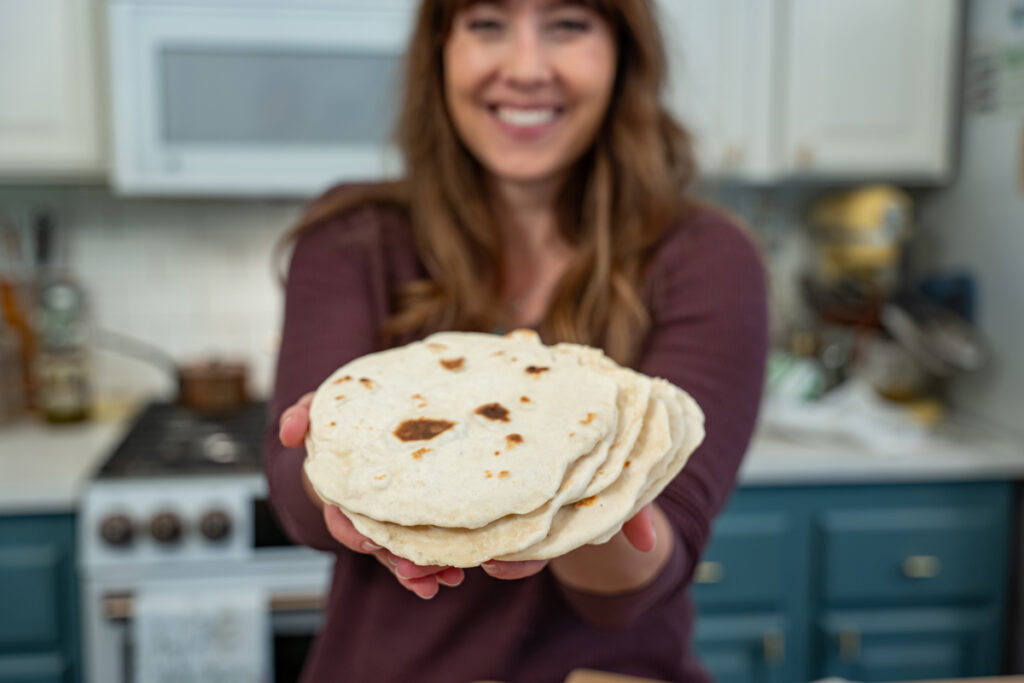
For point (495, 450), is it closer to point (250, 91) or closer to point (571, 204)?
point (571, 204)

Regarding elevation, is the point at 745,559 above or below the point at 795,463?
below

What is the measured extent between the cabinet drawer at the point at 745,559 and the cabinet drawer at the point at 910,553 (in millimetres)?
108

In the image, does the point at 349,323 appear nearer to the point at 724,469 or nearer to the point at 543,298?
the point at 543,298

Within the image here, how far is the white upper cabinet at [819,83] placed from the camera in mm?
2320

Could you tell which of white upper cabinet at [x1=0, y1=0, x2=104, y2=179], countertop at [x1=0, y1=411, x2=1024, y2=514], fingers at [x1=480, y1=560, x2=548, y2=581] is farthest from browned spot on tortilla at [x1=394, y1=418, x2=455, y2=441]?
white upper cabinet at [x1=0, y1=0, x2=104, y2=179]

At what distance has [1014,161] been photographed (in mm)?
2217

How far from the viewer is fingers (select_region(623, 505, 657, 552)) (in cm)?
75

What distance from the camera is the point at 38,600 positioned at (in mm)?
1894

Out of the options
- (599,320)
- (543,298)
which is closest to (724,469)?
(599,320)

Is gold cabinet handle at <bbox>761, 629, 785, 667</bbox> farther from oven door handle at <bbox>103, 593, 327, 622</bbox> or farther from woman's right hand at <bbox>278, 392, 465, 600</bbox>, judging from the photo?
woman's right hand at <bbox>278, 392, 465, 600</bbox>

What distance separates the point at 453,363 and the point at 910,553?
1685mm

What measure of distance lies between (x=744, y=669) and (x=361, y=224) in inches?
59.8

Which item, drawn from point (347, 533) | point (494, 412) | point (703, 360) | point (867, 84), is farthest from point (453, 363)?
point (867, 84)

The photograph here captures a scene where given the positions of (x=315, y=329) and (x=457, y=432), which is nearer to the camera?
(x=457, y=432)
